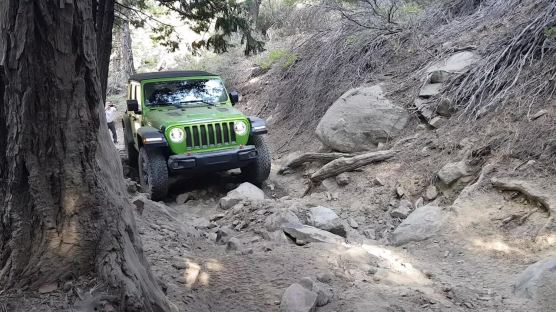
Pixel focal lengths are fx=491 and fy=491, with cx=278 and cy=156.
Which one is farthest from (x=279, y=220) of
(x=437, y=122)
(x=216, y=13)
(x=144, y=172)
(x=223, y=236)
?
(x=216, y=13)

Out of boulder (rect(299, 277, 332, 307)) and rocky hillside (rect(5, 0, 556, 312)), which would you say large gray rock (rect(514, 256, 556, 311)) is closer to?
rocky hillside (rect(5, 0, 556, 312))

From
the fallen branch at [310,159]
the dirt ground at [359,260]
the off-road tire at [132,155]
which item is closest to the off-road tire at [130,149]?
the off-road tire at [132,155]

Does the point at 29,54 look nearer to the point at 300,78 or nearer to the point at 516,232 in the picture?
the point at 516,232

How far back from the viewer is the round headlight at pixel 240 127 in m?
7.65

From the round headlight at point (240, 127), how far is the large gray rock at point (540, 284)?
184 inches

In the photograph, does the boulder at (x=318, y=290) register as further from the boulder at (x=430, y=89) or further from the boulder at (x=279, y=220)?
the boulder at (x=430, y=89)

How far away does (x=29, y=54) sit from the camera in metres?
2.26

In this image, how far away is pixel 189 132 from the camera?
290 inches

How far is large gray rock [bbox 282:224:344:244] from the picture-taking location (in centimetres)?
494

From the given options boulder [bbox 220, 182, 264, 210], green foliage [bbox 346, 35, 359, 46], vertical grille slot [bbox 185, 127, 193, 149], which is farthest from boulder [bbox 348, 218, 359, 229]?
green foliage [bbox 346, 35, 359, 46]

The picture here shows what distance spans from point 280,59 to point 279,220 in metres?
10.0

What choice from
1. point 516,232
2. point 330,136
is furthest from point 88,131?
point 330,136

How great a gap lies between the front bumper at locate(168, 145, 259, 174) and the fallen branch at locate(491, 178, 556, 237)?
3.58 m

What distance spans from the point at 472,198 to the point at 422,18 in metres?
6.72
